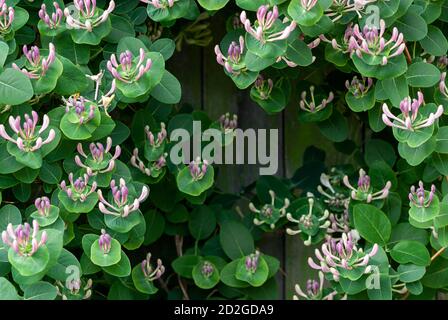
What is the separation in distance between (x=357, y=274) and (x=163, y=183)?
1.66 feet

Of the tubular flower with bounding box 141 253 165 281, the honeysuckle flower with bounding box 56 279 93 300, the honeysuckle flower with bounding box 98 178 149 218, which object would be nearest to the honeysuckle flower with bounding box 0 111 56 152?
the honeysuckle flower with bounding box 98 178 149 218

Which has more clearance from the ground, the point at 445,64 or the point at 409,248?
the point at 445,64

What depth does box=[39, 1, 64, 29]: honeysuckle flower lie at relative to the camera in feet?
4.53

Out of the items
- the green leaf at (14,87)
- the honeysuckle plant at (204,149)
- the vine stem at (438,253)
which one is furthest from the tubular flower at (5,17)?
the vine stem at (438,253)

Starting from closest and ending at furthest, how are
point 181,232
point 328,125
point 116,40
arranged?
point 116,40
point 328,125
point 181,232

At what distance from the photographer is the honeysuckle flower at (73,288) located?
4.76 feet

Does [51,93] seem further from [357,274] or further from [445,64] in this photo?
[445,64]

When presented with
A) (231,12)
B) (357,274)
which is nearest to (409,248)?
(357,274)

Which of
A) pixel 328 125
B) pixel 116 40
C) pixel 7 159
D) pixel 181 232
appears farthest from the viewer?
pixel 181 232

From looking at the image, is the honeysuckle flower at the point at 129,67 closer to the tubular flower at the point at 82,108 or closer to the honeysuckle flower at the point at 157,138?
the tubular flower at the point at 82,108

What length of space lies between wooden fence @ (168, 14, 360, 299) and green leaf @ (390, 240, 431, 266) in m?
0.49

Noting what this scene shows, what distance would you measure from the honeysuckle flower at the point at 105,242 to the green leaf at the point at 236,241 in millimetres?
433

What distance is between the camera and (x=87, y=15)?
1.37 metres
